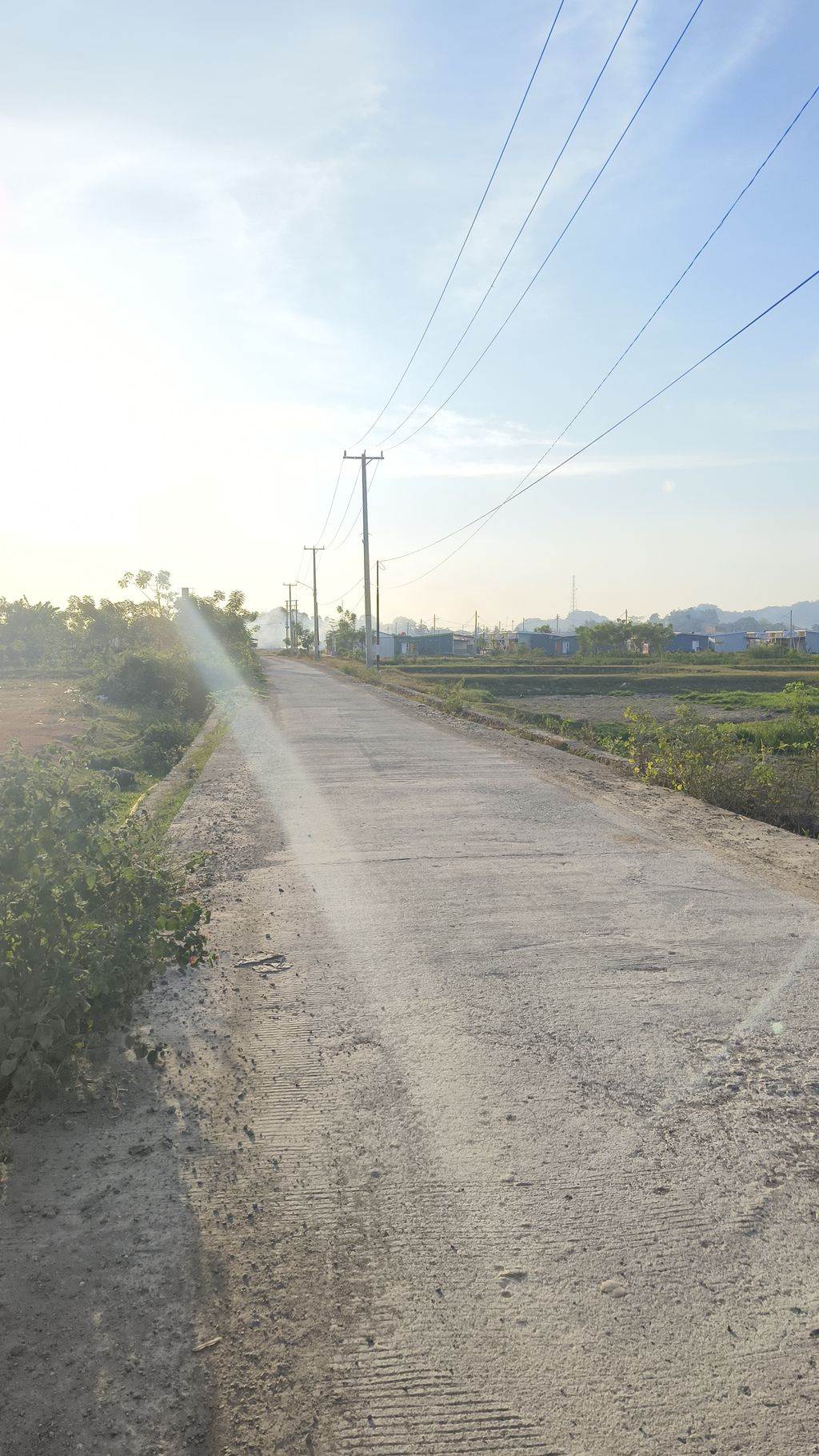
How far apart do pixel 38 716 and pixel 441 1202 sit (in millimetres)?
18781

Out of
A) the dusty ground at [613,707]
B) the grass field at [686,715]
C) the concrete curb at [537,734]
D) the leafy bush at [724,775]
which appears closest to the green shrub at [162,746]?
the concrete curb at [537,734]

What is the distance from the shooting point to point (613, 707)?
1371 inches

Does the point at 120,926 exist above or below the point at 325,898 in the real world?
above

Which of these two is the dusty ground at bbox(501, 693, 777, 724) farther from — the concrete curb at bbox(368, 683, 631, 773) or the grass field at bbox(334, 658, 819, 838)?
the concrete curb at bbox(368, 683, 631, 773)

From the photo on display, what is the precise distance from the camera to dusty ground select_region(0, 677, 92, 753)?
1575 cm

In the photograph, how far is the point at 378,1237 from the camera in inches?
107

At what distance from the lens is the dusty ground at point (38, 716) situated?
15.8 m

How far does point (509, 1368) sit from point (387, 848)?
533 centimetres

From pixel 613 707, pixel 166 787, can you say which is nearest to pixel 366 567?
pixel 613 707

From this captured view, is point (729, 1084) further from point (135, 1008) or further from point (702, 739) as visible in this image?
point (702, 739)

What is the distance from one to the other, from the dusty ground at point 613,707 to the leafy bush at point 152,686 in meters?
9.71

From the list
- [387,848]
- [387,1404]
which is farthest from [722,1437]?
[387,848]

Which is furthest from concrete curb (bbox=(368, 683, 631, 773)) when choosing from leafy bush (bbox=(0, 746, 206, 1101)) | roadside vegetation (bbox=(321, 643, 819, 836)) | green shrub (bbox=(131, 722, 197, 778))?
leafy bush (bbox=(0, 746, 206, 1101))

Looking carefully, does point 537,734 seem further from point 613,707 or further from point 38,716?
point 613,707
